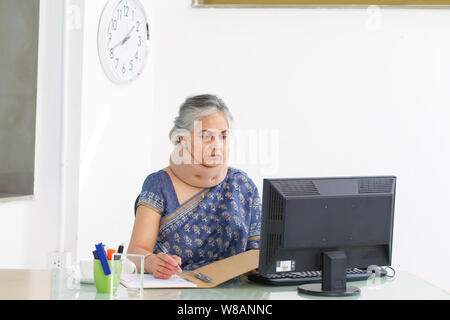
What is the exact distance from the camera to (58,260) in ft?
9.24

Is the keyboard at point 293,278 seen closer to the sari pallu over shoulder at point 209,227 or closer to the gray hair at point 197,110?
the sari pallu over shoulder at point 209,227

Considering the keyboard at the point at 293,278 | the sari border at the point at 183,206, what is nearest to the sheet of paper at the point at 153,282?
the keyboard at the point at 293,278

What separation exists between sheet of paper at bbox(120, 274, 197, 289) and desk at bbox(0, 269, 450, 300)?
3 centimetres

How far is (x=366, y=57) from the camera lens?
3887mm

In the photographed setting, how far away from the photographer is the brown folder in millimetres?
1874

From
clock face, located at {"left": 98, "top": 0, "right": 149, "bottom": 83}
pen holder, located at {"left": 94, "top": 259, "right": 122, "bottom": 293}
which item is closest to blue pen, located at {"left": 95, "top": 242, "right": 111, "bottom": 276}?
pen holder, located at {"left": 94, "top": 259, "right": 122, "bottom": 293}

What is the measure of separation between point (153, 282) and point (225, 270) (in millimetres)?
235

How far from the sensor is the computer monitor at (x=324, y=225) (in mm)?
1775

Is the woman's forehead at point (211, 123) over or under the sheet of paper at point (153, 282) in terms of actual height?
over

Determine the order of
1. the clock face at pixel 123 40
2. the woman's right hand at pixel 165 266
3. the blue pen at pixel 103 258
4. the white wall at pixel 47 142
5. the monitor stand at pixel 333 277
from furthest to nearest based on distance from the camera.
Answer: the clock face at pixel 123 40
the white wall at pixel 47 142
the woman's right hand at pixel 165 266
the monitor stand at pixel 333 277
the blue pen at pixel 103 258

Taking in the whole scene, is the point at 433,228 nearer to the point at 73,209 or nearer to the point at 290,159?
the point at 290,159

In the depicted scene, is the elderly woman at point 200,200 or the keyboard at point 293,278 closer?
the keyboard at point 293,278

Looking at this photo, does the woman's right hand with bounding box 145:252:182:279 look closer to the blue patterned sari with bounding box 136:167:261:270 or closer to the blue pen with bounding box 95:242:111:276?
the blue pen with bounding box 95:242:111:276
